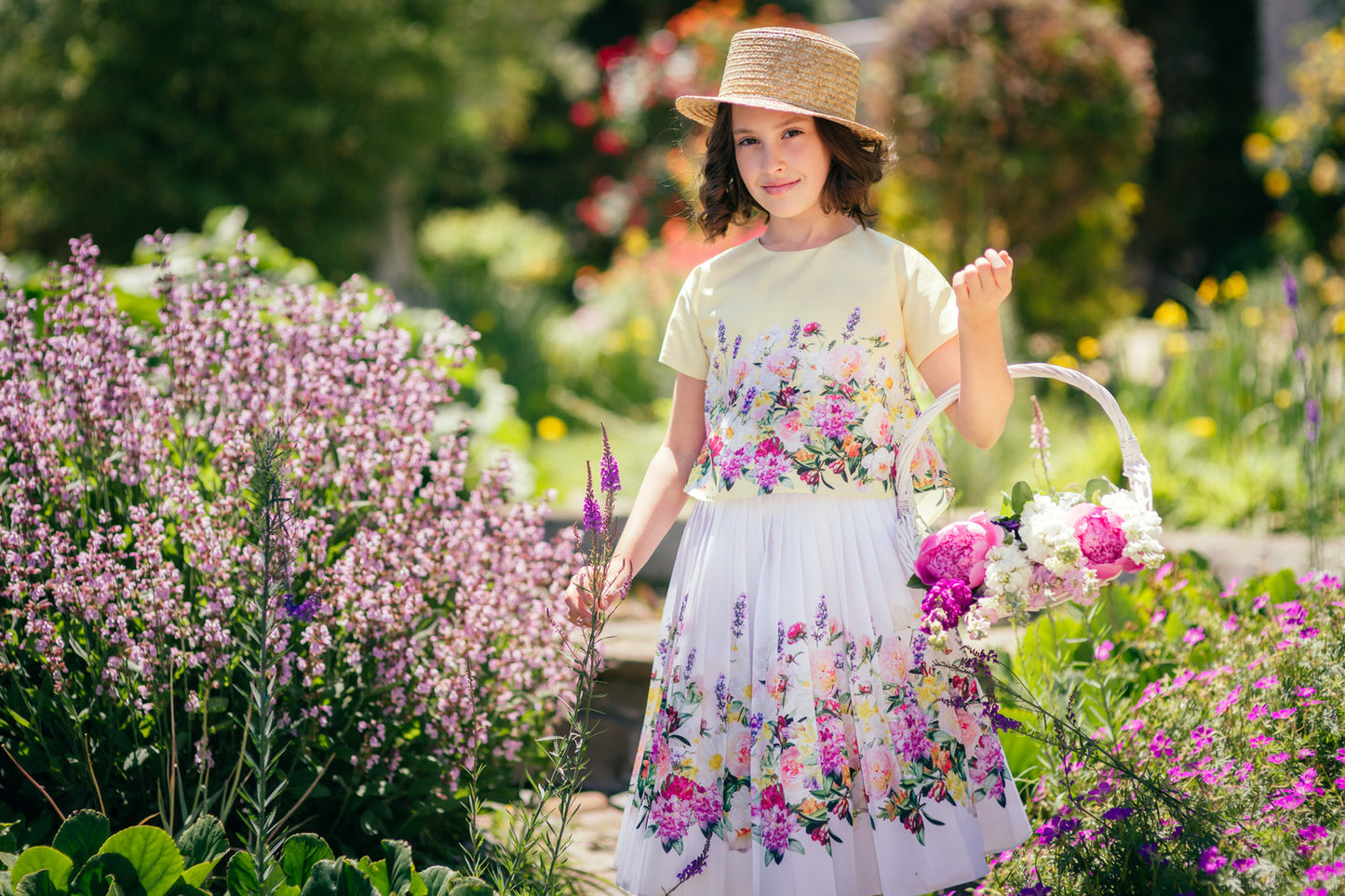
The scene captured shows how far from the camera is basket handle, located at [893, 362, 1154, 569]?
175cm

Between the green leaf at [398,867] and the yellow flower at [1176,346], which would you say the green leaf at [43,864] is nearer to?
the green leaf at [398,867]

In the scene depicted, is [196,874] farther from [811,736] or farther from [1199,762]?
[1199,762]

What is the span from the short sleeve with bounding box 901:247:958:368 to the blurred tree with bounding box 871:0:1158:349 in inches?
163

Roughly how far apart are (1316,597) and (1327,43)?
5.85 m

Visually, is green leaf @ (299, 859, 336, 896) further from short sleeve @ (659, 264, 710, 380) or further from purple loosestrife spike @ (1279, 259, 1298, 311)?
purple loosestrife spike @ (1279, 259, 1298, 311)

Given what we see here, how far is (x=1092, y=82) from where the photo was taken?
5.82 meters

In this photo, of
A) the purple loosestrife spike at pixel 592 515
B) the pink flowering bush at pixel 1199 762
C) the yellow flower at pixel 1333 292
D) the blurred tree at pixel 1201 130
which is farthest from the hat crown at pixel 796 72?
the blurred tree at pixel 1201 130

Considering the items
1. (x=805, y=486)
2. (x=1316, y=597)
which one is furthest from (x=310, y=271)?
(x=1316, y=597)

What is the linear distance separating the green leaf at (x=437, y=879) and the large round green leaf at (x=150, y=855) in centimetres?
35

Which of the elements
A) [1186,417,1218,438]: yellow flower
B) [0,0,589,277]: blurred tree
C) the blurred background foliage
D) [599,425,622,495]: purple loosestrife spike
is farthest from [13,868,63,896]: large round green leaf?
[0,0,589,277]: blurred tree

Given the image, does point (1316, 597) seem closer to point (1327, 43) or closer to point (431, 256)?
point (1327, 43)

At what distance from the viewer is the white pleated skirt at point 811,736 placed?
1781mm

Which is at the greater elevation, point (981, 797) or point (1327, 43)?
point (1327, 43)

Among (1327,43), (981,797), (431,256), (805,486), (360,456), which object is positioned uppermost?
(431,256)
